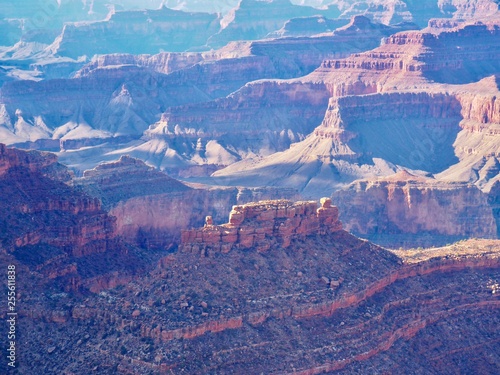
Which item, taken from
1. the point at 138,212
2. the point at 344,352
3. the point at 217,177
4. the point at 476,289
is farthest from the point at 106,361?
the point at 217,177

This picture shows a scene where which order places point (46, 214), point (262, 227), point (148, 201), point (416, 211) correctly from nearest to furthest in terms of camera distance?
point (262, 227) → point (46, 214) → point (148, 201) → point (416, 211)

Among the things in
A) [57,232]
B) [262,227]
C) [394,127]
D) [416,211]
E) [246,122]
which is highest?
[262,227]

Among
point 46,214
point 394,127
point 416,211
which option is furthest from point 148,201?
point 394,127

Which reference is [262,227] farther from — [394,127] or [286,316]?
[394,127]


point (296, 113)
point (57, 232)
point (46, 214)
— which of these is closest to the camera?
point (57, 232)

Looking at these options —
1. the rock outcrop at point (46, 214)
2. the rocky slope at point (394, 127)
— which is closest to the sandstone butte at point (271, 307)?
the rock outcrop at point (46, 214)

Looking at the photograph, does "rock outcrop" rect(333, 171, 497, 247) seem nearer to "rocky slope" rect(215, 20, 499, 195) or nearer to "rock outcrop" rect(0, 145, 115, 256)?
"rocky slope" rect(215, 20, 499, 195)

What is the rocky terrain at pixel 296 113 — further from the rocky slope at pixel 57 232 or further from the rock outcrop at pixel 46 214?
the rocky slope at pixel 57 232
